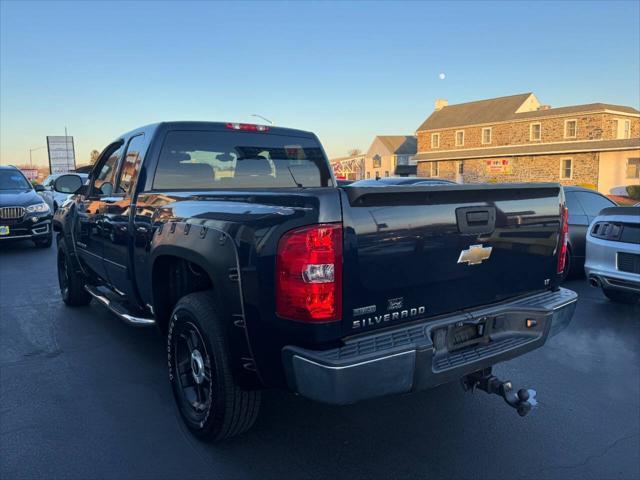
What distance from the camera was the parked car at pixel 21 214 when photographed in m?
10.6

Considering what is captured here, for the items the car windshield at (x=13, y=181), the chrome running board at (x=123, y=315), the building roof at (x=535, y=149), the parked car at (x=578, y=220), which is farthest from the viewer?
the building roof at (x=535, y=149)

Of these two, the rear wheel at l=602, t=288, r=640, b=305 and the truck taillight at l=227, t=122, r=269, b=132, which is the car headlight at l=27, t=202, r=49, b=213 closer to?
the truck taillight at l=227, t=122, r=269, b=132


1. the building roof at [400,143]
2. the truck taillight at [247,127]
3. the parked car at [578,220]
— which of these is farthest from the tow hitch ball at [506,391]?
the building roof at [400,143]

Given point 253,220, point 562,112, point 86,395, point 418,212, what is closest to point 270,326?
point 253,220

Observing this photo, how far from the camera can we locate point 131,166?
13.9 feet

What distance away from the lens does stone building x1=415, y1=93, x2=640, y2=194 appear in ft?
113

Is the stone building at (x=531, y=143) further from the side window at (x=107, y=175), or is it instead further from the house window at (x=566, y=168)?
the side window at (x=107, y=175)

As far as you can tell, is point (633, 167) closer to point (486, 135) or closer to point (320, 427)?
point (486, 135)

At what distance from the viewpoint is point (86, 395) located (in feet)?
12.3

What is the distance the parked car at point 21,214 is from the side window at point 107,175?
6776 mm

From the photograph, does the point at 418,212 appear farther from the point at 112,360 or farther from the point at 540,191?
the point at 112,360

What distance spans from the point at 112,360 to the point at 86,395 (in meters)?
0.70

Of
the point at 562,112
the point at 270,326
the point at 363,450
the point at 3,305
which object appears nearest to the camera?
the point at 270,326

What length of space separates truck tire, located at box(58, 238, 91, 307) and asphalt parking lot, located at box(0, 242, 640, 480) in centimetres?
125
